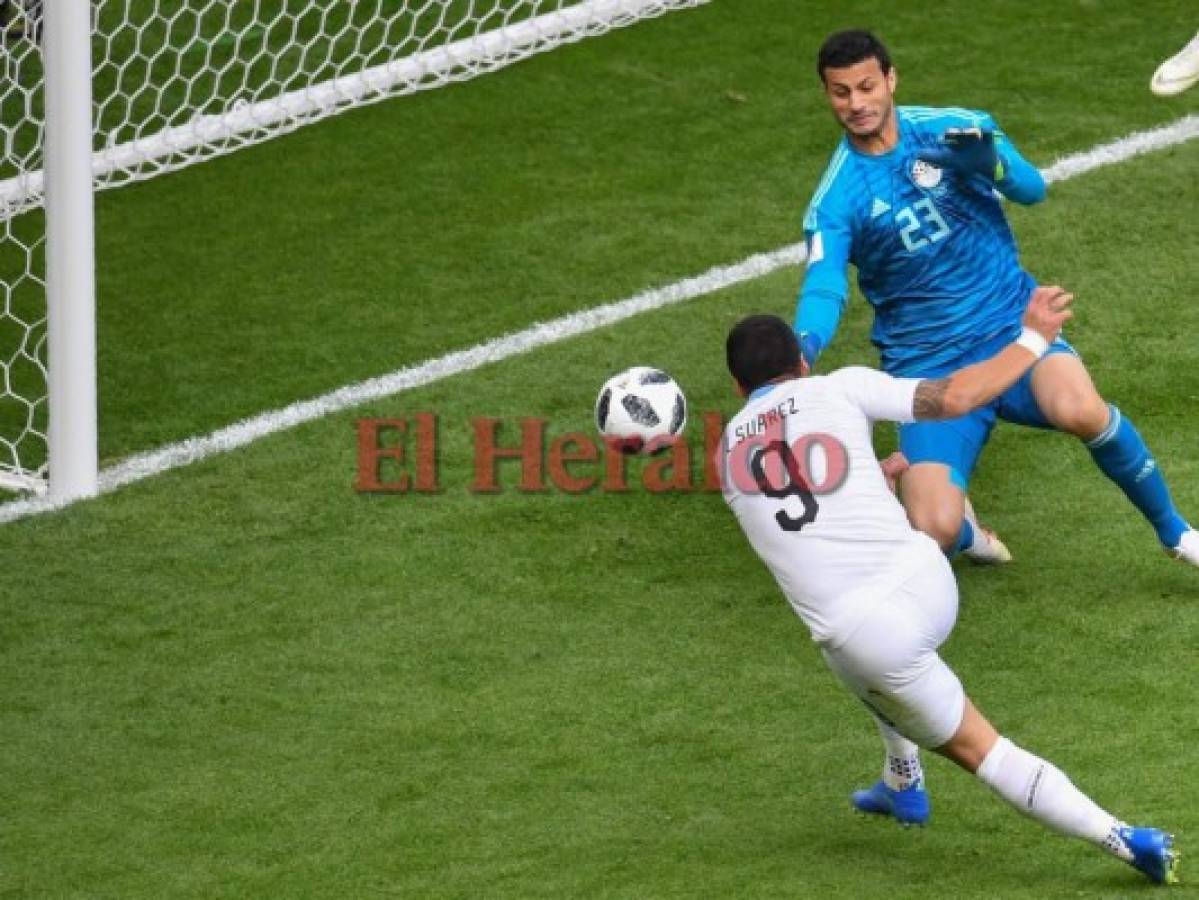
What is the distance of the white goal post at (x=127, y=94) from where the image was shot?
8945mm

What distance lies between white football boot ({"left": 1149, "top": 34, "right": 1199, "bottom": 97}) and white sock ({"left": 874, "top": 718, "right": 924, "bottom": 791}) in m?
3.57

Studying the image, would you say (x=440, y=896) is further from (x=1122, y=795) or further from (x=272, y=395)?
(x=272, y=395)

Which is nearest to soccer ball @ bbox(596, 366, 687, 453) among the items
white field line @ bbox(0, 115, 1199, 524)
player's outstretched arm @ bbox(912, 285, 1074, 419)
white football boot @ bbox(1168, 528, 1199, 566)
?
player's outstretched arm @ bbox(912, 285, 1074, 419)

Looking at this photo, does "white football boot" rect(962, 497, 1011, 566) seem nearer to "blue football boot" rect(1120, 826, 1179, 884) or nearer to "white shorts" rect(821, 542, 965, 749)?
"white shorts" rect(821, 542, 965, 749)

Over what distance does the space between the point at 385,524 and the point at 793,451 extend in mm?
2795

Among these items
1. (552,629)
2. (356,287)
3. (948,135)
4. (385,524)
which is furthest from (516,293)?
(948,135)

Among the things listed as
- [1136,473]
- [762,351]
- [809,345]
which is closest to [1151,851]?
[762,351]

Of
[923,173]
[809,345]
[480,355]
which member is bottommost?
[480,355]

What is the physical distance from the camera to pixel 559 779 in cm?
721

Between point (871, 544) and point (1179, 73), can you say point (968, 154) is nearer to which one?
point (871, 544)

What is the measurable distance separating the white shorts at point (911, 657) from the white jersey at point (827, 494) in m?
0.04

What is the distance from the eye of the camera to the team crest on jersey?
7699 millimetres

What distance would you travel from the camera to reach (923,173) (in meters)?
7.70

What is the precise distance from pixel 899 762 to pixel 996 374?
40.1 inches
